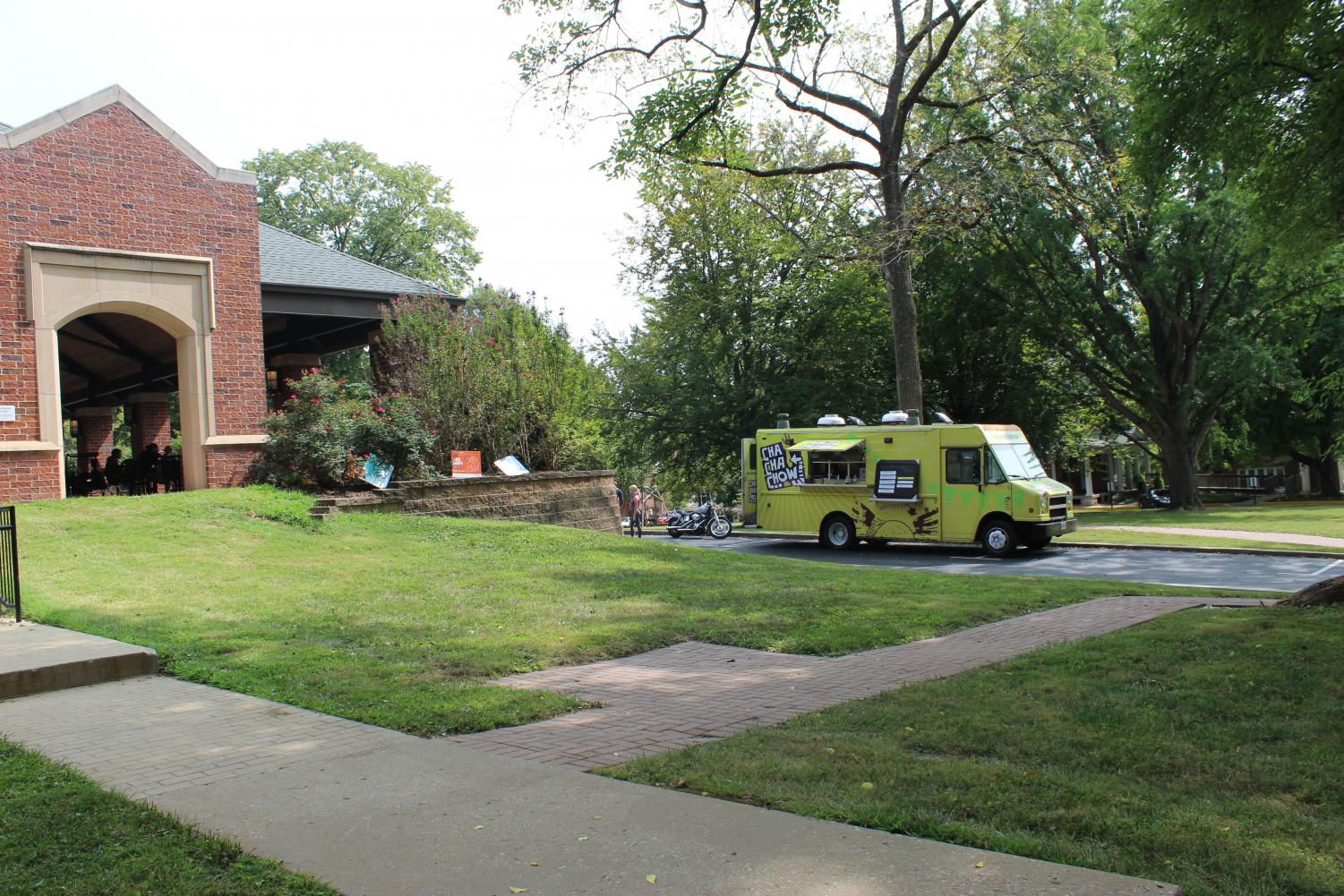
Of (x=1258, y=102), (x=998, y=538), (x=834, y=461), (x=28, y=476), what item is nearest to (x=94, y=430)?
(x=28, y=476)

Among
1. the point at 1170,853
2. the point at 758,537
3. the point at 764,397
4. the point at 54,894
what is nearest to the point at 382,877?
the point at 54,894

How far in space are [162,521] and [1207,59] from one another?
1425cm

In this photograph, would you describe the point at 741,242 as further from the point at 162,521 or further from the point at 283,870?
the point at 283,870

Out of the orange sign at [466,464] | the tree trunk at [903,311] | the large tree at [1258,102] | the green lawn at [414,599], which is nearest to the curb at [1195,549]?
the tree trunk at [903,311]

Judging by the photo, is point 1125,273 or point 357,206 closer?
point 1125,273

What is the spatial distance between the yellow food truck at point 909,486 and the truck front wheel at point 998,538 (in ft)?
0.06

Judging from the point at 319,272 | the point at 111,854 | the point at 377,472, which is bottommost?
the point at 111,854

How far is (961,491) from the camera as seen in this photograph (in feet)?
65.9

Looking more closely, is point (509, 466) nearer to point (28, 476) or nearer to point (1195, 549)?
point (28, 476)

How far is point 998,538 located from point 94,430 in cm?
2954

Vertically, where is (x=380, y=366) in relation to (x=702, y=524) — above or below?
above

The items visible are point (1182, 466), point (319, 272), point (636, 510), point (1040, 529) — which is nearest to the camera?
point (1040, 529)

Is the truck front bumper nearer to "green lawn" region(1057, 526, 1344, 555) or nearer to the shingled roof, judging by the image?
"green lawn" region(1057, 526, 1344, 555)

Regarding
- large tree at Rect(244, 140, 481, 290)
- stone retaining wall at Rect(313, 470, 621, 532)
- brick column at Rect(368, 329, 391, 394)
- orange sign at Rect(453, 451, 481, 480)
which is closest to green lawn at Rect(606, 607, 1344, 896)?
stone retaining wall at Rect(313, 470, 621, 532)
